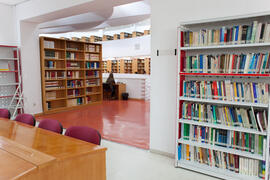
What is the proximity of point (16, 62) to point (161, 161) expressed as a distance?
5552 millimetres

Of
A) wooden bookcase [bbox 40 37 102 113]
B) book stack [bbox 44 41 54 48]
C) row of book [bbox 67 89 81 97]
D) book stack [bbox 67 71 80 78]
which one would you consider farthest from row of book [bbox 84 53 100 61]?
book stack [bbox 44 41 54 48]

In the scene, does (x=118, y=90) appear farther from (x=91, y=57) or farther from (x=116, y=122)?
(x=116, y=122)

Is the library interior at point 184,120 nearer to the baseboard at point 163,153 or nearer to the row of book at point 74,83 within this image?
the baseboard at point 163,153

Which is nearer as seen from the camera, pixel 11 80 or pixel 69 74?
pixel 11 80

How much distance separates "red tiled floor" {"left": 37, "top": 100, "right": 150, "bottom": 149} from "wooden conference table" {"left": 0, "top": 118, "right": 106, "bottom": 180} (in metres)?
2.15

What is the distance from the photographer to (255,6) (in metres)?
→ 2.74

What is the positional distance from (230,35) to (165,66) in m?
1.19

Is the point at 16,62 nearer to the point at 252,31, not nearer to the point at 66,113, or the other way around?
the point at 66,113

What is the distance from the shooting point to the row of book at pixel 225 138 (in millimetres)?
2648

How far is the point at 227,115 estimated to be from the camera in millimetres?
2842

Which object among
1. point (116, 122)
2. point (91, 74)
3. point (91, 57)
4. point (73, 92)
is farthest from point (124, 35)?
point (116, 122)

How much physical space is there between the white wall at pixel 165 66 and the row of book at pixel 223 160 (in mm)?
411

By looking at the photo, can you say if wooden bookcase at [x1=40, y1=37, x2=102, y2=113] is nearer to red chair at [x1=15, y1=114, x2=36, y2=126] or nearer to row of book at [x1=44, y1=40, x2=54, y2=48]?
row of book at [x1=44, y1=40, x2=54, y2=48]

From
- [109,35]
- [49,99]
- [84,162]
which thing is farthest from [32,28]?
[109,35]
